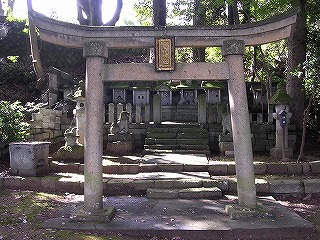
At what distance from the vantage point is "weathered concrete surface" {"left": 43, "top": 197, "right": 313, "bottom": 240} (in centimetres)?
507

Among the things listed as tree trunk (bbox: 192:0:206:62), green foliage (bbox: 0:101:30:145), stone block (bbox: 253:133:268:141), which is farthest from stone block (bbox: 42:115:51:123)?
tree trunk (bbox: 192:0:206:62)

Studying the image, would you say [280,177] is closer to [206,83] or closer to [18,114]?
[18,114]

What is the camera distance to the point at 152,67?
597cm

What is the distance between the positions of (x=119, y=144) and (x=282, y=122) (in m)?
5.77

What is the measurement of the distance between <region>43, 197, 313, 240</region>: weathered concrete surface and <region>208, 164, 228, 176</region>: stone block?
268 centimetres

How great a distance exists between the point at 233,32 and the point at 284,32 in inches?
39.2

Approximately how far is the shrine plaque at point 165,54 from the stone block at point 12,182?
15.5 feet

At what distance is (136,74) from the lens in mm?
5930

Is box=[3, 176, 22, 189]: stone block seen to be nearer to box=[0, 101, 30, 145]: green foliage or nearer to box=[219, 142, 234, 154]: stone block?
box=[0, 101, 30, 145]: green foliage

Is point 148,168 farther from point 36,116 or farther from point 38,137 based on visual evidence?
point 36,116

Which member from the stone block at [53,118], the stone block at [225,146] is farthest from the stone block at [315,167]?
the stone block at [53,118]

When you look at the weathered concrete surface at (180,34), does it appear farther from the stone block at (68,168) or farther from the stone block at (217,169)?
the stone block at (68,168)

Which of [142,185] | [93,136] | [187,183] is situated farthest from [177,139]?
[93,136]

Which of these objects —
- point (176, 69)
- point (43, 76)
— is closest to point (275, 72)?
point (43, 76)
